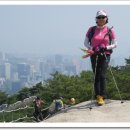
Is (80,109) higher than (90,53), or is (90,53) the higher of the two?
(90,53)

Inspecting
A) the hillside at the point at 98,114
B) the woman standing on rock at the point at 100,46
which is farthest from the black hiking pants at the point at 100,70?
the hillside at the point at 98,114

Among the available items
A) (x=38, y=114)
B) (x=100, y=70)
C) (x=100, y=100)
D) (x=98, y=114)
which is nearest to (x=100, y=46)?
(x=100, y=70)

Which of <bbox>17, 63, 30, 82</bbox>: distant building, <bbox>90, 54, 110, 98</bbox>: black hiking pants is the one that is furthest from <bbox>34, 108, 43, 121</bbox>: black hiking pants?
<bbox>17, 63, 30, 82</bbox>: distant building

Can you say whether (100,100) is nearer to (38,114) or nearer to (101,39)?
(101,39)

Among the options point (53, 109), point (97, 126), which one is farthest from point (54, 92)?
point (97, 126)

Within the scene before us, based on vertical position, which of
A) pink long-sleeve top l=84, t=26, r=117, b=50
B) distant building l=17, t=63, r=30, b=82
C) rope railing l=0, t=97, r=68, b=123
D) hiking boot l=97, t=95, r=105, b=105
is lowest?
rope railing l=0, t=97, r=68, b=123

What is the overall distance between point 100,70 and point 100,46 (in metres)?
0.48

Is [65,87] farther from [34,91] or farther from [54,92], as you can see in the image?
[34,91]

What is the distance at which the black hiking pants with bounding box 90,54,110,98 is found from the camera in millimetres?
9656

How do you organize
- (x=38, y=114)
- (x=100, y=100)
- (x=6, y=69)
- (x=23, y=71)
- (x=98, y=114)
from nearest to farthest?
1. (x=98, y=114)
2. (x=100, y=100)
3. (x=38, y=114)
4. (x=23, y=71)
5. (x=6, y=69)

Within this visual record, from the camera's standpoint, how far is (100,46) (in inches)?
378

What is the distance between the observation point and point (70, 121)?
8.62m

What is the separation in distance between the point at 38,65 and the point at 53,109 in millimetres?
154523

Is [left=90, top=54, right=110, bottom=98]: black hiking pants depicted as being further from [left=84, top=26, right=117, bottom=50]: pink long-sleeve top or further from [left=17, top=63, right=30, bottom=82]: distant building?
[left=17, top=63, right=30, bottom=82]: distant building
